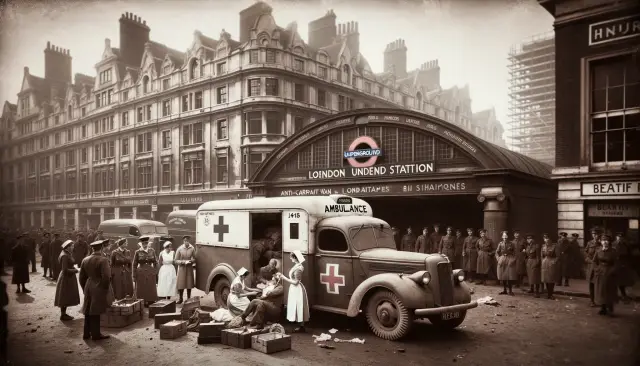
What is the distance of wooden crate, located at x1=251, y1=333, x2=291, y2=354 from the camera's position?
672 centimetres

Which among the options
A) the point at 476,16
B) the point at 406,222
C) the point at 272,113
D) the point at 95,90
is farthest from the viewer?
the point at 406,222

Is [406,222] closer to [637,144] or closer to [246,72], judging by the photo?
[246,72]

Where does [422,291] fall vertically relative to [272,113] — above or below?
below

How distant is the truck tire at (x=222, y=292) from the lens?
32.5ft

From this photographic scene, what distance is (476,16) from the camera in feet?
22.6

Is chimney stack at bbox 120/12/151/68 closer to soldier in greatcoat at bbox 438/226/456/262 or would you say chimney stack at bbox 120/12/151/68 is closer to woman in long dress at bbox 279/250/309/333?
woman in long dress at bbox 279/250/309/333

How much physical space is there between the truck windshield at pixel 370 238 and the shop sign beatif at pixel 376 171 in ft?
23.8

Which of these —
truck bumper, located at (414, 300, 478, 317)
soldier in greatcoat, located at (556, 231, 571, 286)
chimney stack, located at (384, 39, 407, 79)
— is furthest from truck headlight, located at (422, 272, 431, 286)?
soldier in greatcoat, located at (556, 231, 571, 286)

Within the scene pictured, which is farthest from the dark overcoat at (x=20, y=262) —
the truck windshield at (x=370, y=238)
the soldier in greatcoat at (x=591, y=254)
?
the soldier in greatcoat at (x=591, y=254)

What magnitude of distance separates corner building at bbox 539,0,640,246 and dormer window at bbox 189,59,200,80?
10550 mm

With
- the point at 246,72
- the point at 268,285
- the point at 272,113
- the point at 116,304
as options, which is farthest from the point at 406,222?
the point at 116,304

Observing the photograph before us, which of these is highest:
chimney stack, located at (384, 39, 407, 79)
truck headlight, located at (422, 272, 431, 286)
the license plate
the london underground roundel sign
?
chimney stack, located at (384, 39, 407, 79)

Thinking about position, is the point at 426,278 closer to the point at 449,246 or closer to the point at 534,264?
the point at 534,264

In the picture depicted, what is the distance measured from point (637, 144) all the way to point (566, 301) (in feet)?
18.4
